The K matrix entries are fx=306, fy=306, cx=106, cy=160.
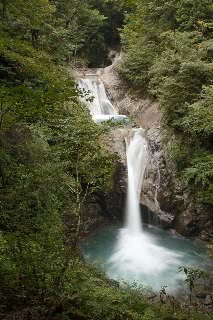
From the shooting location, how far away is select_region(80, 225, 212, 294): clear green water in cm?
935

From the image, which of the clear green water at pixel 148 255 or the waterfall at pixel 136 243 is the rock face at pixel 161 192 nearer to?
the waterfall at pixel 136 243

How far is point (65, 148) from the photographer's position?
580 centimetres

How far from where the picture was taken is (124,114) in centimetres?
1688

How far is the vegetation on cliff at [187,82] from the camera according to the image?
1037 cm

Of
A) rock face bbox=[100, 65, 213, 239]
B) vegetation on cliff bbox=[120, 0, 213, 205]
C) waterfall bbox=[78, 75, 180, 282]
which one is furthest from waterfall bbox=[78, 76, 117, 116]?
waterfall bbox=[78, 75, 180, 282]

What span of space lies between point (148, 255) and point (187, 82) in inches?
259

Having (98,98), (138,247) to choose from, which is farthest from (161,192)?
(98,98)

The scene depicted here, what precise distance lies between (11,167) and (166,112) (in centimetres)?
839

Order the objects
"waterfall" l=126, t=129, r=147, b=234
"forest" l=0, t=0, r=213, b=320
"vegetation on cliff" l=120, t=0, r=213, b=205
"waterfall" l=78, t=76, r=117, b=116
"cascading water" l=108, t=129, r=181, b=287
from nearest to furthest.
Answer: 1. "forest" l=0, t=0, r=213, b=320
2. "cascading water" l=108, t=129, r=181, b=287
3. "vegetation on cliff" l=120, t=0, r=213, b=205
4. "waterfall" l=126, t=129, r=147, b=234
5. "waterfall" l=78, t=76, r=117, b=116

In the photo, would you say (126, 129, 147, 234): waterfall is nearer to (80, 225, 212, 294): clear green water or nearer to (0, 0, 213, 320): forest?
(80, 225, 212, 294): clear green water

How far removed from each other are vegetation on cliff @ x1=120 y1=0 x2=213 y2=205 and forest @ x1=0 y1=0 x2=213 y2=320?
0.14 ft

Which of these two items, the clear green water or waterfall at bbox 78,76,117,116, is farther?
waterfall at bbox 78,76,117,116

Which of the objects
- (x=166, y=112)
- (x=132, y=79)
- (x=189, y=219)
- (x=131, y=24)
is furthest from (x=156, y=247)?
(x=131, y=24)

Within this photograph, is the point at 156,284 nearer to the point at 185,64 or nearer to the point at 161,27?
the point at 185,64
